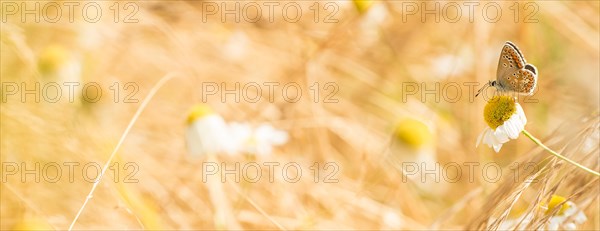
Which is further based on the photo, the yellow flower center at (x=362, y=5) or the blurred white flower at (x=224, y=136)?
the yellow flower center at (x=362, y=5)

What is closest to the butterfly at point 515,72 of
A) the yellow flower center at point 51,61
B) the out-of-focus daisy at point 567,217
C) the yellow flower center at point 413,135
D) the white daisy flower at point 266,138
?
the out-of-focus daisy at point 567,217

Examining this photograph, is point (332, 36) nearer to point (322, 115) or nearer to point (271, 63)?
point (322, 115)

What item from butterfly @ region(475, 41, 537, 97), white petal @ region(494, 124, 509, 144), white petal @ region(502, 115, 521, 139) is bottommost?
white petal @ region(494, 124, 509, 144)

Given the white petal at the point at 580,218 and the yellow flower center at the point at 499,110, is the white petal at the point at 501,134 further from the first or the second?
the white petal at the point at 580,218

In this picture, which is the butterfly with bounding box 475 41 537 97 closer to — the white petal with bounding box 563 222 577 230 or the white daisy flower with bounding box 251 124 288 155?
the white petal with bounding box 563 222 577 230

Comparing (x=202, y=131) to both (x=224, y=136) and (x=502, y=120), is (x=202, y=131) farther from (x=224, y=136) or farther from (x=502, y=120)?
(x=502, y=120)

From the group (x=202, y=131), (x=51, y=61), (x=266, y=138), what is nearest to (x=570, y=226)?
(x=202, y=131)

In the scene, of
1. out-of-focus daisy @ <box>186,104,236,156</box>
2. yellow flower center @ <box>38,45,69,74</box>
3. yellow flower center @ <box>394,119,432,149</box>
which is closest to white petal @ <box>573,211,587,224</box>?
yellow flower center @ <box>394,119,432,149</box>
